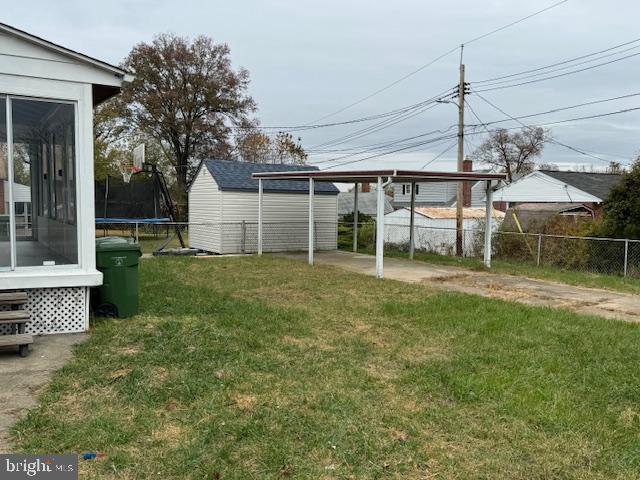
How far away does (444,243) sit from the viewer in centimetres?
2103

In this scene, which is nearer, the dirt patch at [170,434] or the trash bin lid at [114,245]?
the dirt patch at [170,434]

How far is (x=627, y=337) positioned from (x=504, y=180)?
26.5 feet

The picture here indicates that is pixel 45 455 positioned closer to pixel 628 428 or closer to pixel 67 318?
pixel 67 318

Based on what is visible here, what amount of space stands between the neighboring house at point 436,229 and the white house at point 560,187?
306 inches

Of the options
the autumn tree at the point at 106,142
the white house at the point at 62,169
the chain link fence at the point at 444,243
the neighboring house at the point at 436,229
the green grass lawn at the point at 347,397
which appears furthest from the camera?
the autumn tree at the point at 106,142

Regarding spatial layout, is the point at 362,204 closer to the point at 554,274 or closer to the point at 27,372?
the point at 554,274

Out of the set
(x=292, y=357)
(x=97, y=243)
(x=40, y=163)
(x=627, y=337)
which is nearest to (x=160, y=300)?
(x=97, y=243)

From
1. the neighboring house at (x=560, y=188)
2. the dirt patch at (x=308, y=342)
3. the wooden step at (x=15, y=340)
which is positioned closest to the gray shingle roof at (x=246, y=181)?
the dirt patch at (x=308, y=342)

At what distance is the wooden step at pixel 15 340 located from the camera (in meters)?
5.33

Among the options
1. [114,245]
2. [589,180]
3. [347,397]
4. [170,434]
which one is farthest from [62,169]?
[589,180]

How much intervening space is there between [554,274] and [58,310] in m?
11.3

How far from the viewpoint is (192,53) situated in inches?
1698

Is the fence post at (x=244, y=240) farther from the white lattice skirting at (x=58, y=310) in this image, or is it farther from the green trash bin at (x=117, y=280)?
the white lattice skirting at (x=58, y=310)

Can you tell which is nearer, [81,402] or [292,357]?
[81,402]
